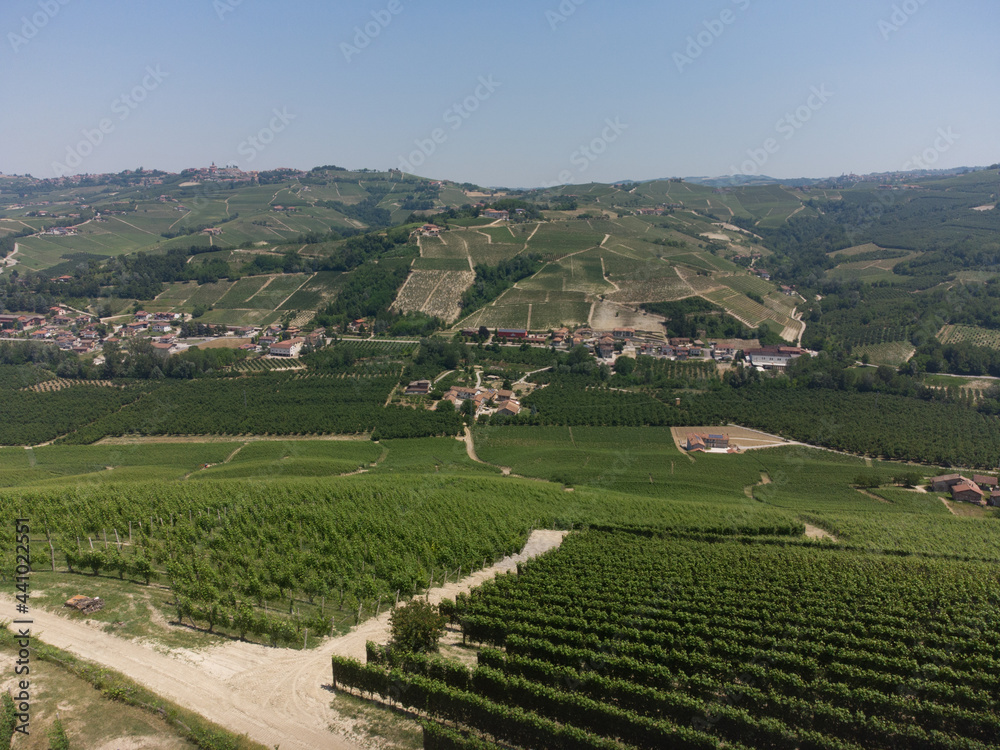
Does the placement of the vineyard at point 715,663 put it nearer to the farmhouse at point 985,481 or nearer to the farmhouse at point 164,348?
the farmhouse at point 985,481

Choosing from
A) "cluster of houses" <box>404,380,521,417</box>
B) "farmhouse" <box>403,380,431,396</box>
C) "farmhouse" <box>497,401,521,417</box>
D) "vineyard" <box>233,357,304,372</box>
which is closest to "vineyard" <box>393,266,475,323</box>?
"vineyard" <box>233,357,304,372</box>

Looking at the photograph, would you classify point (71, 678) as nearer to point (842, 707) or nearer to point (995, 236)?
point (842, 707)

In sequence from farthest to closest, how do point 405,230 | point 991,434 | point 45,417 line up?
1. point 405,230
2. point 45,417
3. point 991,434

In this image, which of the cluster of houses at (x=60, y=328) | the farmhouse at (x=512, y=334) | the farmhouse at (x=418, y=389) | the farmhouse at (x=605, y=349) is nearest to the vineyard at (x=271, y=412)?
the farmhouse at (x=418, y=389)

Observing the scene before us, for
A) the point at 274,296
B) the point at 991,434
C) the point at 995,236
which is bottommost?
the point at 991,434

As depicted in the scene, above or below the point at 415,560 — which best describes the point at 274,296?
above

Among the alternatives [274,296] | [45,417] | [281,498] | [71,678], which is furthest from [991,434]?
[274,296]

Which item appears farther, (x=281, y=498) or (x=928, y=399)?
(x=928, y=399)

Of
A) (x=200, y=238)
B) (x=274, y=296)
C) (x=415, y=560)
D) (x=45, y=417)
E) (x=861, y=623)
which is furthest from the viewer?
(x=200, y=238)
